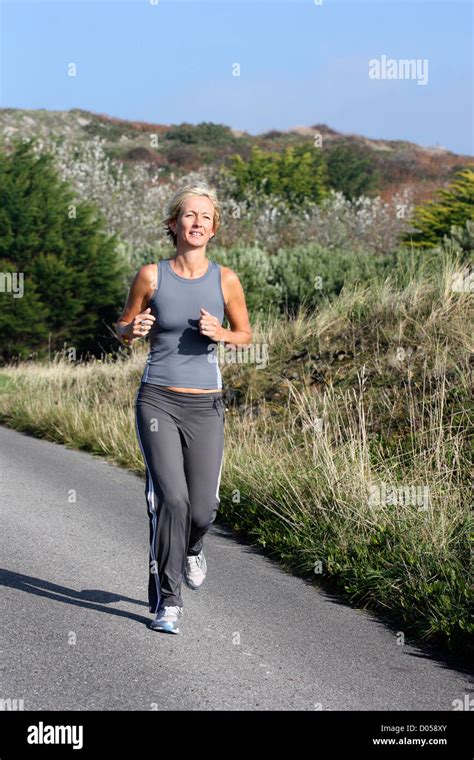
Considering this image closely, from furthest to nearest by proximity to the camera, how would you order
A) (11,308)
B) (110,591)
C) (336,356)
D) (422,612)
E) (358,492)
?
(11,308)
(336,356)
(358,492)
(110,591)
(422,612)

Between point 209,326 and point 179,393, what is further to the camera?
point 179,393

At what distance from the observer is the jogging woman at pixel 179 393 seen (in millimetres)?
5496

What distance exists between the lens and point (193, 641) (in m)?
5.61

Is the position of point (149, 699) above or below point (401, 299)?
below

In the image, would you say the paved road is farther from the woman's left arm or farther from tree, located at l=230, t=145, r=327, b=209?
tree, located at l=230, t=145, r=327, b=209

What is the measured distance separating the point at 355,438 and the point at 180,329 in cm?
482

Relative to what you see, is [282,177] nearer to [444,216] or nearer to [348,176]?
[348,176]

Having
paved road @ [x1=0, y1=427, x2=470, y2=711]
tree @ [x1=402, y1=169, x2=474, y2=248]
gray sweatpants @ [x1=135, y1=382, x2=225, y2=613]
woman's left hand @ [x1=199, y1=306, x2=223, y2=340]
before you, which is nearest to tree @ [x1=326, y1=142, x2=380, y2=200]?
tree @ [x1=402, y1=169, x2=474, y2=248]

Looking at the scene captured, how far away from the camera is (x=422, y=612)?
5.86 m

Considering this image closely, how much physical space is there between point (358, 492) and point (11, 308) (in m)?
19.5

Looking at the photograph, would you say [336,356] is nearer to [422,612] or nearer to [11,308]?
[422,612]

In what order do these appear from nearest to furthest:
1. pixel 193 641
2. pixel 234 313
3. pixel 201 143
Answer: pixel 193 641, pixel 234 313, pixel 201 143

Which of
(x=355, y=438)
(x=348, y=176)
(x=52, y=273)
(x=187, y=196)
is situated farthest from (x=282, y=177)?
(x=187, y=196)
